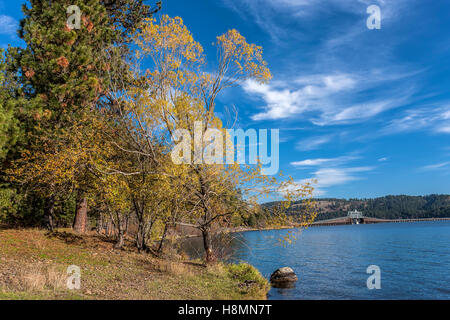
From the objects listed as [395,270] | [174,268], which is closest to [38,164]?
[174,268]

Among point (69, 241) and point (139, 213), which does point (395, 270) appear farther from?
point (69, 241)

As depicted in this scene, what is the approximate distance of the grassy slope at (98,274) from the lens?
10.0 meters

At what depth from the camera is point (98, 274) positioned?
43.2 feet

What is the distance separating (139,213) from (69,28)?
1237 cm

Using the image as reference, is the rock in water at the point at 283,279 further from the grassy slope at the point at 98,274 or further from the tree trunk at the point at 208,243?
the tree trunk at the point at 208,243

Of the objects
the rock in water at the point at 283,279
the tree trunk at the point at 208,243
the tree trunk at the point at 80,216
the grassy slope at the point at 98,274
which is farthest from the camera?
the rock in water at the point at 283,279

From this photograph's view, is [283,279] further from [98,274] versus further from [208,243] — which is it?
[98,274]

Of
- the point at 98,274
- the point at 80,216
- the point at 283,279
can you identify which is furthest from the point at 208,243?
the point at 80,216

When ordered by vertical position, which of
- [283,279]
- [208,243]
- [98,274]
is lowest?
[283,279]

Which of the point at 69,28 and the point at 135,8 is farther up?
the point at 135,8

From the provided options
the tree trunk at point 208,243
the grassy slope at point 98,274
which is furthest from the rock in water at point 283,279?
the tree trunk at point 208,243

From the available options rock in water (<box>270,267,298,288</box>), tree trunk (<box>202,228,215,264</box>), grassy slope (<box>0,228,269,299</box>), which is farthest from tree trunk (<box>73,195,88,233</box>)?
rock in water (<box>270,267,298,288</box>)

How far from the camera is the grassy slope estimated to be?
32.8 ft
